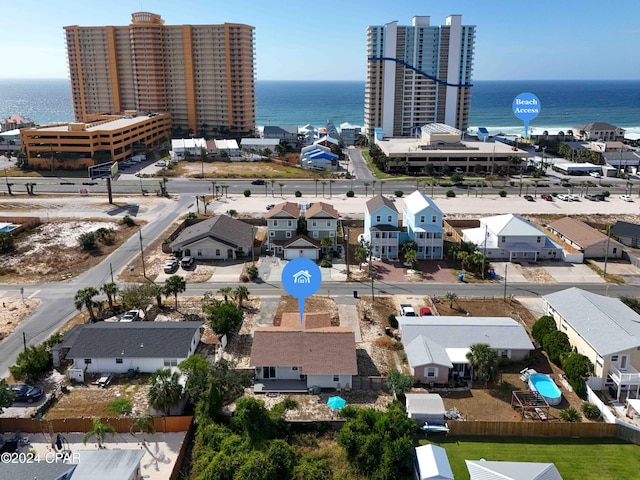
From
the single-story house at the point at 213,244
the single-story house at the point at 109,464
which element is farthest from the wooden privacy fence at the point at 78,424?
the single-story house at the point at 213,244

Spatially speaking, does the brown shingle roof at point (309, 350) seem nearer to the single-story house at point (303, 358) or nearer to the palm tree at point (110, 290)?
the single-story house at point (303, 358)

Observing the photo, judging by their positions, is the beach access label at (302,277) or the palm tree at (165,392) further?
the beach access label at (302,277)

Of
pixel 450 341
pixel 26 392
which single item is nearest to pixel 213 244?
pixel 26 392

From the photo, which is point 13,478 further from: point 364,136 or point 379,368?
point 364,136

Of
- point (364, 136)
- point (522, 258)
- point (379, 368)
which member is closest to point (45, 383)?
point (379, 368)

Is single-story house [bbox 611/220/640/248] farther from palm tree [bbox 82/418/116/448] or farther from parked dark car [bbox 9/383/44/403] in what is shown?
parked dark car [bbox 9/383/44/403]

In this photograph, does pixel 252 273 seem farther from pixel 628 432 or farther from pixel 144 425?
pixel 628 432
